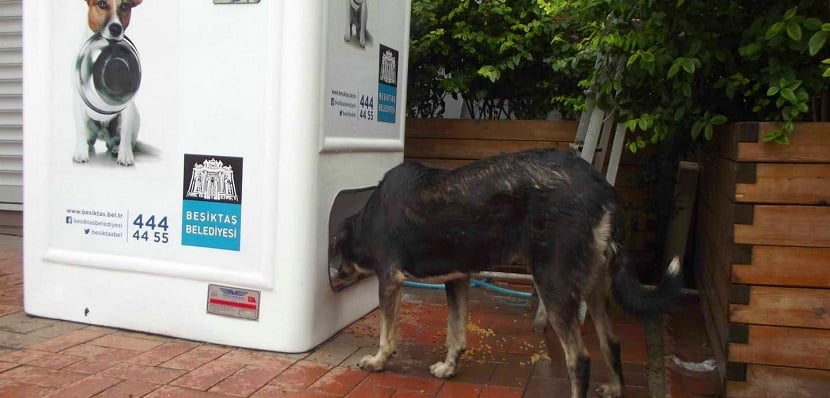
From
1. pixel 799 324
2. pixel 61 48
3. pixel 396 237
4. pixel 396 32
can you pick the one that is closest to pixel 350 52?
pixel 396 32

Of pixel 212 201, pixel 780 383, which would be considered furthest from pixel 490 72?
pixel 780 383

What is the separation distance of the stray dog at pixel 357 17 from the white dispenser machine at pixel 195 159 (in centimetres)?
2

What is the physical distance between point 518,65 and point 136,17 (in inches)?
116

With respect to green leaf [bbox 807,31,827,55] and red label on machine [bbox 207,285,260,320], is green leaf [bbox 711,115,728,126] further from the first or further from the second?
red label on machine [bbox 207,285,260,320]

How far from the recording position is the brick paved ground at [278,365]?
11.1 ft

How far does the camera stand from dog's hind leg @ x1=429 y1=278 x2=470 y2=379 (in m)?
3.71

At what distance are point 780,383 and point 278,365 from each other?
8.21ft

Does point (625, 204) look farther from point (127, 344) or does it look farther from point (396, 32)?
point (127, 344)

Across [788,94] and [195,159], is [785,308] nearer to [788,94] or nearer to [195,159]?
[788,94]

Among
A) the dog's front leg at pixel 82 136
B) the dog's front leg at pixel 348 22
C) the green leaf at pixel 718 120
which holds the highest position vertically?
the dog's front leg at pixel 348 22

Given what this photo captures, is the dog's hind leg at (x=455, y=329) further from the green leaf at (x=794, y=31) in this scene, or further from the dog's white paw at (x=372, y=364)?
the green leaf at (x=794, y=31)

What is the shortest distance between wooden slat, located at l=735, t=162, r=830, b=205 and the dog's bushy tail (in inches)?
19.0

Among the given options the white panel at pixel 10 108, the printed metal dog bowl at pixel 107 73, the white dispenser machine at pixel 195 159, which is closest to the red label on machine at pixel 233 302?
the white dispenser machine at pixel 195 159

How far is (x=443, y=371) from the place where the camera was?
3688mm
